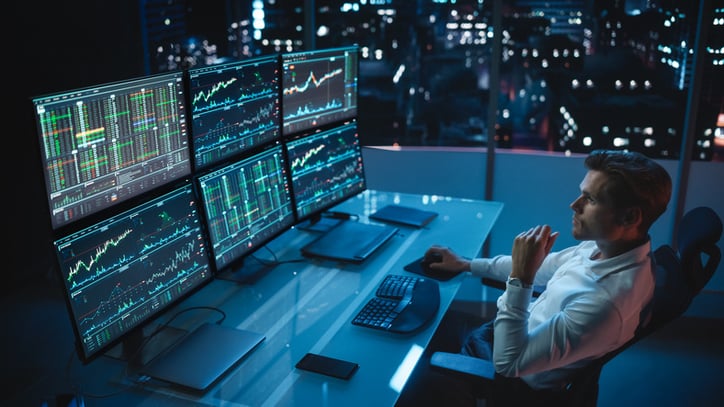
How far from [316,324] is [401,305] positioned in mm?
304

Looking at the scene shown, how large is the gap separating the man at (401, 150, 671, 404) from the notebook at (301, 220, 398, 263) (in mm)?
854

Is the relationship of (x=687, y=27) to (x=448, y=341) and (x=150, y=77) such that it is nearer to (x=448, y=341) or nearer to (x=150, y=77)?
(x=448, y=341)

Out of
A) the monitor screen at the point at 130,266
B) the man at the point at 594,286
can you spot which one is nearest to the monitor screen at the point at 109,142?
the monitor screen at the point at 130,266

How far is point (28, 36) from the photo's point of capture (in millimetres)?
3953

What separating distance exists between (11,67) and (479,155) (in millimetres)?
2958

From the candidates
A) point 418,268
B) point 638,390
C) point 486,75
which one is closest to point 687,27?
point 486,75

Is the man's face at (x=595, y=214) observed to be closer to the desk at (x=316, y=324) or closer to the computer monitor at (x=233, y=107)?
the desk at (x=316, y=324)

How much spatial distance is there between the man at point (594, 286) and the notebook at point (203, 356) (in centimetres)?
78

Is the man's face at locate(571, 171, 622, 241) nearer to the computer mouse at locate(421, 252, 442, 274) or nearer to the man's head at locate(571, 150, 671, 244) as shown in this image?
the man's head at locate(571, 150, 671, 244)

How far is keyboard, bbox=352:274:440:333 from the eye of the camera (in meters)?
2.14

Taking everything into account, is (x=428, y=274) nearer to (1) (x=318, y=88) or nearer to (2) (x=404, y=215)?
(2) (x=404, y=215)

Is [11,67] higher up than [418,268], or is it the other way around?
[11,67]

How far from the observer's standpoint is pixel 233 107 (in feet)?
8.00

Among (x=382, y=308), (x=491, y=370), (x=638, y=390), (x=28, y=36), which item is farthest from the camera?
(x=28, y=36)
